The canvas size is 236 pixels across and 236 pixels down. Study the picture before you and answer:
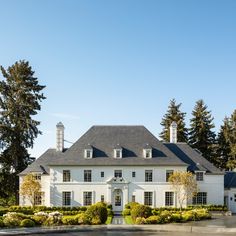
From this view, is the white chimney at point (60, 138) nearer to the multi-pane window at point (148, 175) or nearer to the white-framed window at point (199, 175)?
Answer: the multi-pane window at point (148, 175)

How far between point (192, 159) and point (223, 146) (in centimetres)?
2087

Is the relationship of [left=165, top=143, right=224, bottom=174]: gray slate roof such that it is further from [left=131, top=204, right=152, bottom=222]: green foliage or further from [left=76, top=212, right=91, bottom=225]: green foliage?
[left=76, top=212, right=91, bottom=225]: green foliage

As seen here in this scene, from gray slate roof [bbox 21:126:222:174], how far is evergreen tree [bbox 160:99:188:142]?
1816cm

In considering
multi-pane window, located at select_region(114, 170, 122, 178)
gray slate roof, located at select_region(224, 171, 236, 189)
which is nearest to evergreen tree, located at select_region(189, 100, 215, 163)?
gray slate roof, located at select_region(224, 171, 236, 189)

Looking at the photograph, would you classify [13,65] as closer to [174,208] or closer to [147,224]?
[174,208]

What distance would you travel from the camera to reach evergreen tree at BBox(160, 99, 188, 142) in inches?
2682

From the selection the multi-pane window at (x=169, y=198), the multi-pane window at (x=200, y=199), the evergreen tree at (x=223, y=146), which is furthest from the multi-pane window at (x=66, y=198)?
the evergreen tree at (x=223, y=146)

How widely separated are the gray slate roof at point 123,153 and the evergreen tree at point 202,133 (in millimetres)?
16901

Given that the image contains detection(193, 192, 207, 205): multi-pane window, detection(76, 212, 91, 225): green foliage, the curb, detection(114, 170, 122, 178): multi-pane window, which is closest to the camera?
the curb

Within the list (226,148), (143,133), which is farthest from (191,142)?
(143,133)

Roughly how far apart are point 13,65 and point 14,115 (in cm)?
770

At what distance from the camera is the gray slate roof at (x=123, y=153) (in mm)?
45375

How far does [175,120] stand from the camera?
230 feet

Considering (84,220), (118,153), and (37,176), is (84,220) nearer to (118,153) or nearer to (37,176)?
(118,153)
